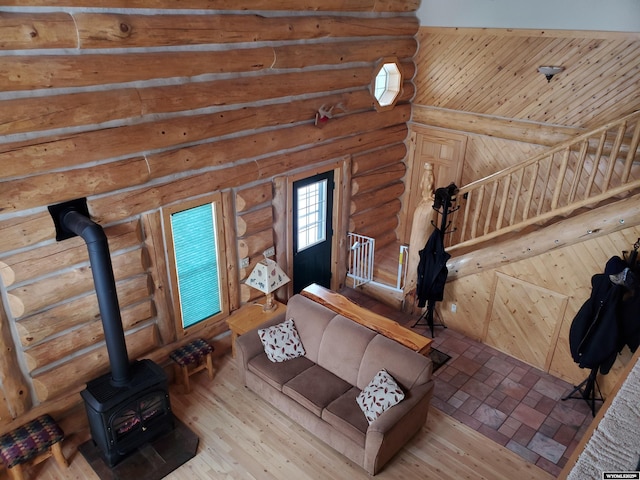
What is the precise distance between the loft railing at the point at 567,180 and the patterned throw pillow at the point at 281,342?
2.79 meters

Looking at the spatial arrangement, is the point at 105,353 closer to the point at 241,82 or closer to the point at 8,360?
the point at 8,360

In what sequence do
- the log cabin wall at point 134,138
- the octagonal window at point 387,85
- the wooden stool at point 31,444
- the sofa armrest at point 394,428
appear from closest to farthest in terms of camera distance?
the log cabin wall at point 134,138 < the wooden stool at point 31,444 < the sofa armrest at point 394,428 < the octagonal window at point 387,85

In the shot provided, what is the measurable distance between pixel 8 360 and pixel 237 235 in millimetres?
3014

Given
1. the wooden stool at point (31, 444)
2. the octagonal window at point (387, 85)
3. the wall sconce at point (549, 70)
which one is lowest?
the wooden stool at point (31, 444)

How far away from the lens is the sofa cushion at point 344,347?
5.86 m

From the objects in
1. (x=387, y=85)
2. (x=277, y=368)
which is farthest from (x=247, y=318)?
(x=387, y=85)

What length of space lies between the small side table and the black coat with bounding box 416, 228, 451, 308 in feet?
6.88

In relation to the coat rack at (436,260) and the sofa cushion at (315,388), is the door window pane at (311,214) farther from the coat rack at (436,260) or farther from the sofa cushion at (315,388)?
the sofa cushion at (315,388)

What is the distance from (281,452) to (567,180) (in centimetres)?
578

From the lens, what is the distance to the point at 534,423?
6.09m

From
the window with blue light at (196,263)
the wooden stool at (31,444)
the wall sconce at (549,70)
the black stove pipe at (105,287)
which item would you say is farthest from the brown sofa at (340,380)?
the wall sconce at (549,70)

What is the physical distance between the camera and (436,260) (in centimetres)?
720

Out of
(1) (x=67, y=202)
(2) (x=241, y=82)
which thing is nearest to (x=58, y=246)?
(1) (x=67, y=202)

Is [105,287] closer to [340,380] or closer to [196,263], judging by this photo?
[196,263]
